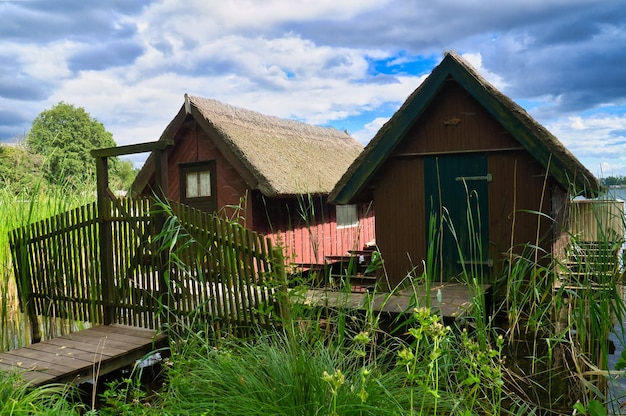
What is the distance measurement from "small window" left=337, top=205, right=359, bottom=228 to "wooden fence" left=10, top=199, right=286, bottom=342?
24.7 feet

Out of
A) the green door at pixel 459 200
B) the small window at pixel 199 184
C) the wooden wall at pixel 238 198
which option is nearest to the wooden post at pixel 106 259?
the wooden wall at pixel 238 198

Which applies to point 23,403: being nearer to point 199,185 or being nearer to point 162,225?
point 162,225

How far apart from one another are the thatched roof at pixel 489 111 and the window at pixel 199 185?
4558 mm

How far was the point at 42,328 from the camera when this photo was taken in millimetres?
8008

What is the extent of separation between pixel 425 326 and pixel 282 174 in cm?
918

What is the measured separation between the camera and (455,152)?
7449mm

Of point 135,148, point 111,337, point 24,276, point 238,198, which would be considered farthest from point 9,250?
point 238,198

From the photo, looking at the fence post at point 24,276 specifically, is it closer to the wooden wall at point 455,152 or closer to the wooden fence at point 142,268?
the wooden fence at point 142,268

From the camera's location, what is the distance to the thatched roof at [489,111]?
6.33 m

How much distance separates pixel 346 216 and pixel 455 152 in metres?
6.99

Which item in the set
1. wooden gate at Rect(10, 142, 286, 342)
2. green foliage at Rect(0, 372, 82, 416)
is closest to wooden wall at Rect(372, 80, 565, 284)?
wooden gate at Rect(10, 142, 286, 342)

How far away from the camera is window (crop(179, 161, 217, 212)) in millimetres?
11617

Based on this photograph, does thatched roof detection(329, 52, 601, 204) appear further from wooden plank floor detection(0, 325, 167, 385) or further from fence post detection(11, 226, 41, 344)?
fence post detection(11, 226, 41, 344)

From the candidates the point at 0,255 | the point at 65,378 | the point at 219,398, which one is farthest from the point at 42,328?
the point at 219,398
